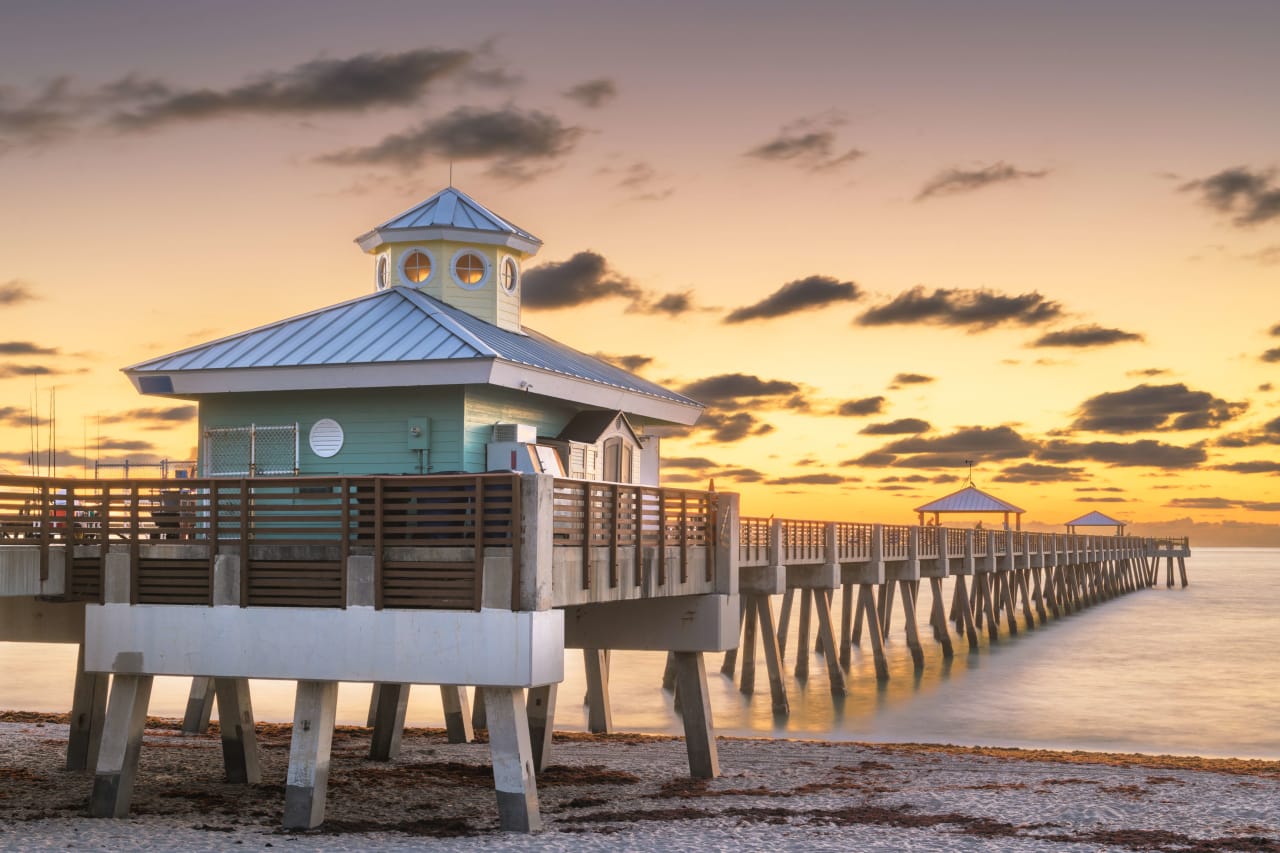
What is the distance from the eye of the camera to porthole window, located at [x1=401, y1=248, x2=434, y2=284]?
854 inches

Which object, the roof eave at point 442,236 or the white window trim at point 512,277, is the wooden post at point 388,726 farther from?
the roof eave at point 442,236

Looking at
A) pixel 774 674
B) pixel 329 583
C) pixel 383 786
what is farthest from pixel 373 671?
pixel 774 674

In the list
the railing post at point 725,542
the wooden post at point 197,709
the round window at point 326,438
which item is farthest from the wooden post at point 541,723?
the wooden post at point 197,709

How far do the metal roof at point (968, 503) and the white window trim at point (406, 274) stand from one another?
48343 millimetres

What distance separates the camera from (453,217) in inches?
854

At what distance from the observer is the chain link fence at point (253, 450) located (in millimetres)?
18406

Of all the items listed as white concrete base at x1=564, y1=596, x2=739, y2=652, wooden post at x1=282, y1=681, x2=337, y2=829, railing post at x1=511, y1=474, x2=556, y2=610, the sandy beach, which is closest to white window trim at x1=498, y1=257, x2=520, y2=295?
white concrete base at x1=564, y1=596, x2=739, y2=652

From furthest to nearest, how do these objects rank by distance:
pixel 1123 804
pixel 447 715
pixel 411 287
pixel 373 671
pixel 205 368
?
1. pixel 447 715
2. pixel 411 287
3. pixel 205 368
4. pixel 1123 804
5. pixel 373 671

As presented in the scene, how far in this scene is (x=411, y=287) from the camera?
21.8 metres

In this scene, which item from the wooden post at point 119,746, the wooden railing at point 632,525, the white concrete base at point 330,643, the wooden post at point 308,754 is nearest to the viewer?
the white concrete base at point 330,643

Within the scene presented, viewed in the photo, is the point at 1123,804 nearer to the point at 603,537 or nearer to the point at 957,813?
the point at 957,813

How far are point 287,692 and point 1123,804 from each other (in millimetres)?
22590

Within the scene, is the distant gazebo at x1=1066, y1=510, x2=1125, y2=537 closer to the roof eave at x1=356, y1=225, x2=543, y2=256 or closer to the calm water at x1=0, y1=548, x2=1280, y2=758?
the calm water at x1=0, y1=548, x2=1280, y2=758

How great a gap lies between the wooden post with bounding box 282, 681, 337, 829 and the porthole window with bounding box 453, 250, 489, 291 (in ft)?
30.4
